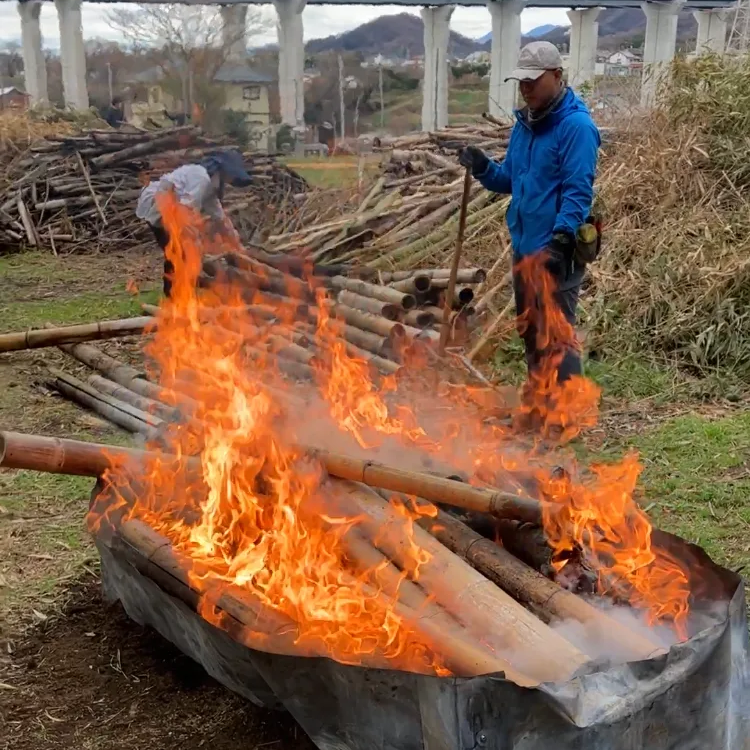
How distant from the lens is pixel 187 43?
1900 cm

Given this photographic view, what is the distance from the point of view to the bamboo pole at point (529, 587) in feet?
8.57

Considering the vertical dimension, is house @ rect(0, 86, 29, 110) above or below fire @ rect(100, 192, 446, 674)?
above

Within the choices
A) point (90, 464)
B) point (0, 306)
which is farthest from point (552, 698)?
point (0, 306)

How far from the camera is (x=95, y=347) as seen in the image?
801cm

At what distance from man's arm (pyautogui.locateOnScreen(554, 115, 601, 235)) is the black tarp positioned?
275 cm

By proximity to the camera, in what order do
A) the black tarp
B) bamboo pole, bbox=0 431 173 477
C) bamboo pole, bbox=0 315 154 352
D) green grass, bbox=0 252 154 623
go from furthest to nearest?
1. bamboo pole, bbox=0 315 154 352
2. green grass, bbox=0 252 154 623
3. bamboo pole, bbox=0 431 173 477
4. the black tarp

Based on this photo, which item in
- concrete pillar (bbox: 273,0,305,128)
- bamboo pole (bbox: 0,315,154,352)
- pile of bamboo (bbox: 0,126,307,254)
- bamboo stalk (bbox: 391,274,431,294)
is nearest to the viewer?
bamboo pole (bbox: 0,315,154,352)

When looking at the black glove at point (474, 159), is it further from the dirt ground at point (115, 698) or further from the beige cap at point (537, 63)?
A: the dirt ground at point (115, 698)

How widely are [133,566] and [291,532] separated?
0.64 metres

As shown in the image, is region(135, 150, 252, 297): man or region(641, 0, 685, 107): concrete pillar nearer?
region(135, 150, 252, 297): man

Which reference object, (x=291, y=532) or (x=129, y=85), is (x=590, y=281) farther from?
(x=129, y=85)

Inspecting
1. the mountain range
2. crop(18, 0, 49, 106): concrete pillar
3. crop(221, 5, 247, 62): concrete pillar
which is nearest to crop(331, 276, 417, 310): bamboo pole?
crop(221, 5, 247, 62): concrete pillar

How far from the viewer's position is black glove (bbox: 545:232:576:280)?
5.20 meters

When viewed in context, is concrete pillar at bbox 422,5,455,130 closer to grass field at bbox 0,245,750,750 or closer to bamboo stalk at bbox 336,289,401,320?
bamboo stalk at bbox 336,289,401,320
